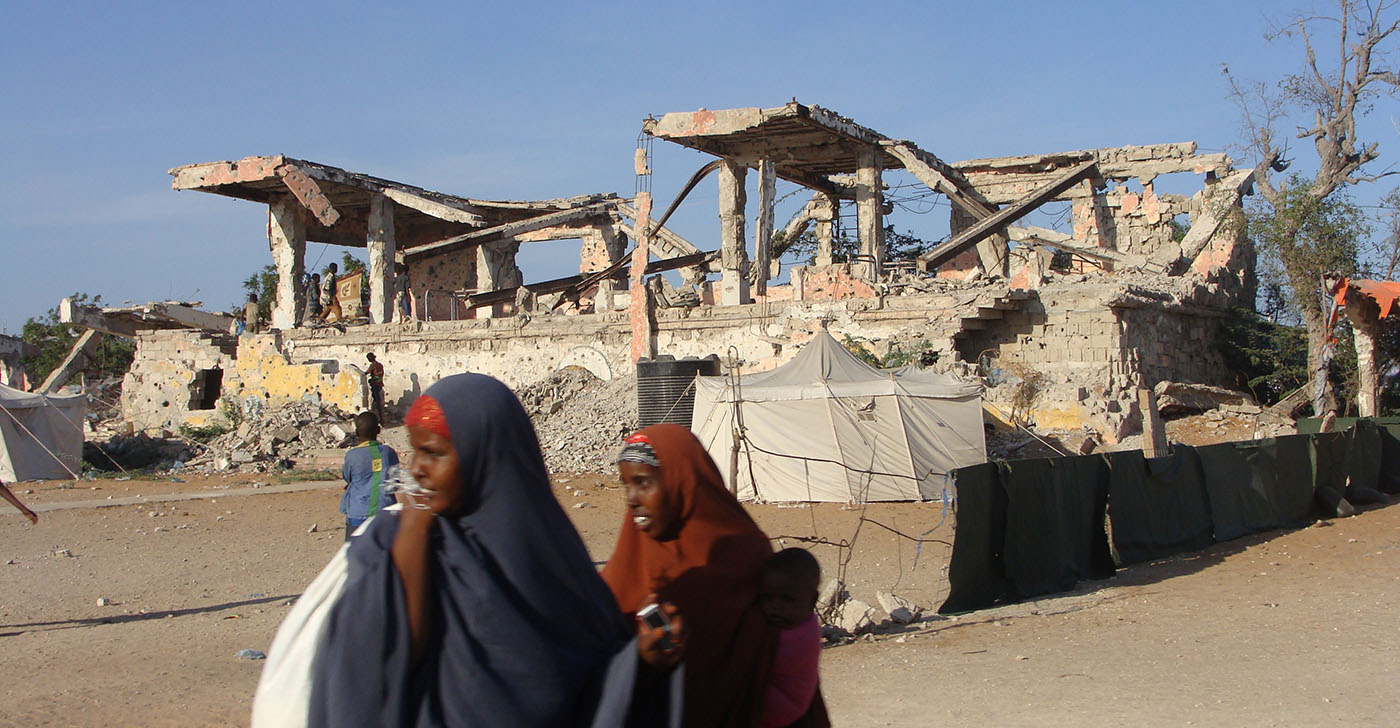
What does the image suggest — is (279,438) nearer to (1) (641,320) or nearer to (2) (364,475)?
(1) (641,320)

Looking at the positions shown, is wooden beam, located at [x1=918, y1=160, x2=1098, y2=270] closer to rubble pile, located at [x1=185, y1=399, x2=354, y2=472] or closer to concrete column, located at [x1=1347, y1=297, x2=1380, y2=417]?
concrete column, located at [x1=1347, y1=297, x2=1380, y2=417]

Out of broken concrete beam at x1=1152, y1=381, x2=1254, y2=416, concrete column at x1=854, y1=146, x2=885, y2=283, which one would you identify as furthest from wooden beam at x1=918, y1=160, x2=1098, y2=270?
broken concrete beam at x1=1152, y1=381, x2=1254, y2=416

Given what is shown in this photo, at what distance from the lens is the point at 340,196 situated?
84.6 ft

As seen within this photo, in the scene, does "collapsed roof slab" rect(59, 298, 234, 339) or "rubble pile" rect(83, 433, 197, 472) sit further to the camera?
"collapsed roof slab" rect(59, 298, 234, 339)

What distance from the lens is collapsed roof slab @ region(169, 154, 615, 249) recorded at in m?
22.9

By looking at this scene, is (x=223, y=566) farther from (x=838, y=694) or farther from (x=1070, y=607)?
(x=1070, y=607)

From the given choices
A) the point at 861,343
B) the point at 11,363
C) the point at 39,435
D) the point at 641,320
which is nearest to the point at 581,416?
the point at 641,320

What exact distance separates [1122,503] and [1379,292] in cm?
777

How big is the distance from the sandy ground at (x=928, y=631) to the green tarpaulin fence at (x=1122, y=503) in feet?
0.82

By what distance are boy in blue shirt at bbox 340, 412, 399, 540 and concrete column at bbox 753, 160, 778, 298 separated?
14.2 metres

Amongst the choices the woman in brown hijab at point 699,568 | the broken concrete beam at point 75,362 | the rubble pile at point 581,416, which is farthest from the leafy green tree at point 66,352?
the woman in brown hijab at point 699,568

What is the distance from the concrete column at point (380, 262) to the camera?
80.5 feet

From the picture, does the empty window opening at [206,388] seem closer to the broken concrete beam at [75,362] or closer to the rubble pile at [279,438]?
the rubble pile at [279,438]

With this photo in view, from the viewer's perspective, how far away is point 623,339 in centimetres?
1977
